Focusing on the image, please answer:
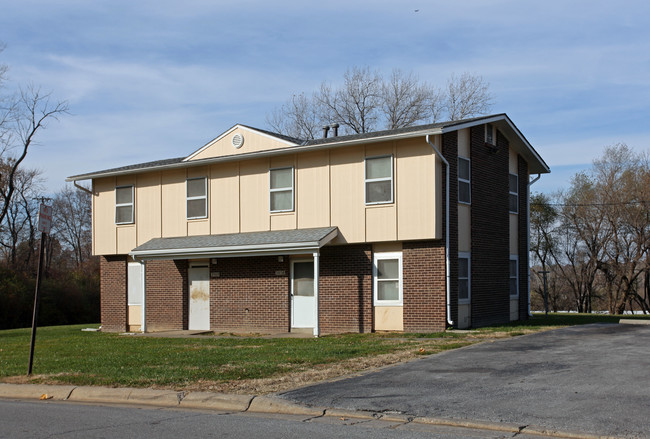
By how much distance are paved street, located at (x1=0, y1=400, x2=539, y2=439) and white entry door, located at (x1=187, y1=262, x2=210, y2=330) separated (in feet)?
44.0

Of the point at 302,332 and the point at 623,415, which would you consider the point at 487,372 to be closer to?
the point at 623,415

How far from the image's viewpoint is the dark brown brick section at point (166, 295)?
23500mm

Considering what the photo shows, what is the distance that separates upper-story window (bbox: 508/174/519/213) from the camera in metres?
23.7

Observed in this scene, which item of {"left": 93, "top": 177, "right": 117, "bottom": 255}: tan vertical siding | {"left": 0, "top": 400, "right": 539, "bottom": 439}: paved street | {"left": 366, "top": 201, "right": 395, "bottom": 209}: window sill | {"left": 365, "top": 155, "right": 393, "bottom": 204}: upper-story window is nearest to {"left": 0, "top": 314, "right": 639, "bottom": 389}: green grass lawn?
{"left": 0, "top": 400, "right": 539, "bottom": 439}: paved street

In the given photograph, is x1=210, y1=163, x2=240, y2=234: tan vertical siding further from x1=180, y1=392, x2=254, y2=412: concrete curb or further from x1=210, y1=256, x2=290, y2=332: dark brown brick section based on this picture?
x1=180, y1=392, x2=254, y2=412: concrete curb

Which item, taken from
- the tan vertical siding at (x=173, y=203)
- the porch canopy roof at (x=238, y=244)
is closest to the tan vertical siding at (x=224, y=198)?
the porch canopy roof at (x=238, y=244)

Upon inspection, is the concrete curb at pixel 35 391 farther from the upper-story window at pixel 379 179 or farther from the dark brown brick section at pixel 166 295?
the dark brown brick section at pixel 166 295

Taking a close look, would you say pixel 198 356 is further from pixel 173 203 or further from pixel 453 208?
pixel 173 203

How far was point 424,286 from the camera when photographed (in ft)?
62.8

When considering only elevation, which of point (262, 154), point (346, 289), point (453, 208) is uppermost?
point (262, 154)

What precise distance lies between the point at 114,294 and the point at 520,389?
1867 cm

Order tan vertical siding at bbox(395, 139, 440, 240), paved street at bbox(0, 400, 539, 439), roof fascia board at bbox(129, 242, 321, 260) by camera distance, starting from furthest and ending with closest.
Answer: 1. roof fascia board at bbox(129, 242, 321, 260)
2. tan vertical siding at bbox(395, 139, 440, 240)
3. paved street at bbox(0, 400, 539, 439)

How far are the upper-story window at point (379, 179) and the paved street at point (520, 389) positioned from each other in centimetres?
632

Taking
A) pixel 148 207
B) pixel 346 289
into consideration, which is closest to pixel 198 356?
pixel 346 289
